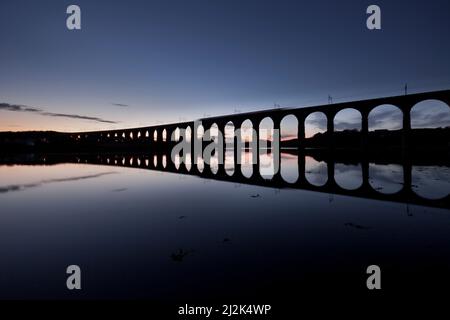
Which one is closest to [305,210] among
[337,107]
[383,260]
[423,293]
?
[383,260]

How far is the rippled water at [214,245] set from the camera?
367cm

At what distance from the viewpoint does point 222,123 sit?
239 feet

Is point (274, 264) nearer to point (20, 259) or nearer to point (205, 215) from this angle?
point (205, 215)

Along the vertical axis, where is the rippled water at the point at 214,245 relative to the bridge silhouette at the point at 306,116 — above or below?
below

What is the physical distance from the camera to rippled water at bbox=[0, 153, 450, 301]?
3670mm

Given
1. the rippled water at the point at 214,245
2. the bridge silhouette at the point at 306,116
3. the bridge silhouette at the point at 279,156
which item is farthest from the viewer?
the bridge silhouette at the point at 306,116

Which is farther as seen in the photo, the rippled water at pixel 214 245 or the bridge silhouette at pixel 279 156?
the bridge silhouette at pixel 279 156

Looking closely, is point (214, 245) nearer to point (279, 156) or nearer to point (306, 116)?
point (279, 156)

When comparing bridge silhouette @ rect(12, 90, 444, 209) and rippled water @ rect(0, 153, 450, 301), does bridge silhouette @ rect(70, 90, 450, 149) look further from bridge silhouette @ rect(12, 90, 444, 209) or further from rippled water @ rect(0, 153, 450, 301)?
rippled water @ rect(0, 153, 450, 301)

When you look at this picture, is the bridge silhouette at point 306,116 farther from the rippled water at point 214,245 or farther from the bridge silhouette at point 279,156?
the rippled water at point 214,245

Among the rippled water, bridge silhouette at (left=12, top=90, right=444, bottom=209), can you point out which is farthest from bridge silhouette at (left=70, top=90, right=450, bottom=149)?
the rippled water

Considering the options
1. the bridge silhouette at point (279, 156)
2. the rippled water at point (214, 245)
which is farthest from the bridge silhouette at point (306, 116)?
the rippled water at point (214, 245)

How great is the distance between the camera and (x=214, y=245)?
5.17 m

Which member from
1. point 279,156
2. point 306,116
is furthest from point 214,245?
point 306,116
